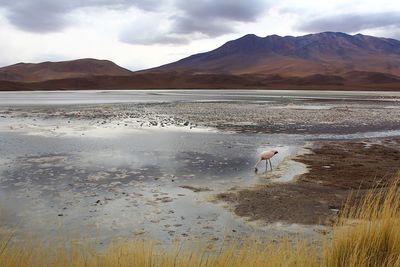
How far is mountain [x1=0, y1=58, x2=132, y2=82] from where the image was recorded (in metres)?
151

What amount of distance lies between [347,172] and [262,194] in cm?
339

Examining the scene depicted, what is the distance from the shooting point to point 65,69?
162 metres

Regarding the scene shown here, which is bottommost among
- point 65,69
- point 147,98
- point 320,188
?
point 147,98

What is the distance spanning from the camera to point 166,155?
44.8 feet

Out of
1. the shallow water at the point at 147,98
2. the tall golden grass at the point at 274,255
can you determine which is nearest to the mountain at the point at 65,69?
the shallow water at the point at 147,98

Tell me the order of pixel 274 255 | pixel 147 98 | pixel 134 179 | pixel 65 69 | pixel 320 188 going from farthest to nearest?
pixel 65 69 < pixel 147 98 < pixel 134 179 < pixel 320 188 < pixel 274 255

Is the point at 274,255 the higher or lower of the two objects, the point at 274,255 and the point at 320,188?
the higher

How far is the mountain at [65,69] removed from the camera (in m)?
151

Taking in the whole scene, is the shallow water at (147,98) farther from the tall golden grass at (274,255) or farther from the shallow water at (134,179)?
the tall golden grass at (274,255)

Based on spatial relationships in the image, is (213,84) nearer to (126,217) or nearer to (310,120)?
(310,120)

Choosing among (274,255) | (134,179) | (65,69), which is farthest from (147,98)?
(65,69)

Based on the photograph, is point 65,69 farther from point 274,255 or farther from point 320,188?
point 274,255

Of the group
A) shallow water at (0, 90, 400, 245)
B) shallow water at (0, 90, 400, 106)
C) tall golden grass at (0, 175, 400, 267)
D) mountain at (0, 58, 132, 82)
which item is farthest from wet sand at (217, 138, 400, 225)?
mountain at (0, 58, 132, 82)

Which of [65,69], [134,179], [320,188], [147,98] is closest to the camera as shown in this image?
[320,188]
